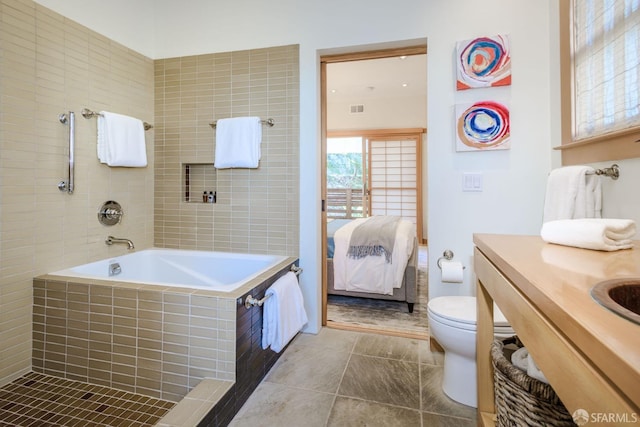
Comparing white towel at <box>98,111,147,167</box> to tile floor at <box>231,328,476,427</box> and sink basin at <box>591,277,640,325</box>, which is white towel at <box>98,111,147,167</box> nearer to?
tile floor at <box>231,328,476,427</box>

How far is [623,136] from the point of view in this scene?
48.5 inches

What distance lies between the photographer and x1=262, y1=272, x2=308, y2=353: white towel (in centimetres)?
180

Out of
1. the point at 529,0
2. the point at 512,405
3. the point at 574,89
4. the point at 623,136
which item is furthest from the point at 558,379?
the point at 529,0

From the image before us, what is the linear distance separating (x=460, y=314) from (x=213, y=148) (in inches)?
85.0

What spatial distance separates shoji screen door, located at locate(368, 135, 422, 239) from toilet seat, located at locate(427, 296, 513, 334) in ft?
13.8

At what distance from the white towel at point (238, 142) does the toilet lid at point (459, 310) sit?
63.3 inches

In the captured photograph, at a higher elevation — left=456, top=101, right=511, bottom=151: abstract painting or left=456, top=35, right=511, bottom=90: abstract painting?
left=456, top=35, right=511, bottom=90: abstract painting

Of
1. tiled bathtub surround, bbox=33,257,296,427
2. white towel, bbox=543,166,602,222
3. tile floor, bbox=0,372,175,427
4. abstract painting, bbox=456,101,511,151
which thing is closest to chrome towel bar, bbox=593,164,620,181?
white towel, bbox=543,166,602,222

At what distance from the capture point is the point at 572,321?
0.46 meters

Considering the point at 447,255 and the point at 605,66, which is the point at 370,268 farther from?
the point at 605,66

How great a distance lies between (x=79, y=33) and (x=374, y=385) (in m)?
2.88

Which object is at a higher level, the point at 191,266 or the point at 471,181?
the point at 471,181

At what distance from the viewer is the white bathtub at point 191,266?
2422 mm

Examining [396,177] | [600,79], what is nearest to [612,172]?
[600,79]
